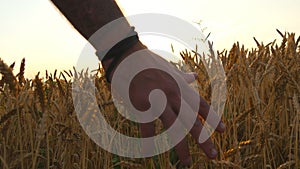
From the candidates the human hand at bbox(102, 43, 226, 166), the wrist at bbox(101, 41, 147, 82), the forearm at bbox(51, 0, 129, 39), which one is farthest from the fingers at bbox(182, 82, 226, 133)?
the forearm at bbox(51, 0, 129, 39)

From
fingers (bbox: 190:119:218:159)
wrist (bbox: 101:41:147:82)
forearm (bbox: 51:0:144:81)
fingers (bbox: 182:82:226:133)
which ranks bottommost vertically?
fingers (bbox: 190:119:218:159)

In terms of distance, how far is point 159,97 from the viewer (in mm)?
1237

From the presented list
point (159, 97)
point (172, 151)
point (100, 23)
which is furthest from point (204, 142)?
point (172, 151)

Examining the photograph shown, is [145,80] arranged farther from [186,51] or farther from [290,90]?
[186,51]

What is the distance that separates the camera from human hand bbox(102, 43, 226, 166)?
1.24 m

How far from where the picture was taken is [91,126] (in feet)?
5.36

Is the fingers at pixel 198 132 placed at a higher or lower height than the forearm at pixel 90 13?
lower

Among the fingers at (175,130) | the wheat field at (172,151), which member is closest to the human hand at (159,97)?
the fingers at (175,130)

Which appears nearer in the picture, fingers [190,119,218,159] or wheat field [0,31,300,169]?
fingers [190,119,218,159]

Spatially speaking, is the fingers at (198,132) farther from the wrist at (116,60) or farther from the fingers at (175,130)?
the wrist at (116,60)

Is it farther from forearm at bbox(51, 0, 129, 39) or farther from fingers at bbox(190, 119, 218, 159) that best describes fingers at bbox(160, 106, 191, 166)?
forearm at bbox(51, 0, 129, 39)

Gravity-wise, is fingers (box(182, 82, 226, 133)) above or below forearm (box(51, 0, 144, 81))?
A: below

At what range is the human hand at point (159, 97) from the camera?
1237mm

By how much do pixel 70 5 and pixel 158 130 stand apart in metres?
0.50
